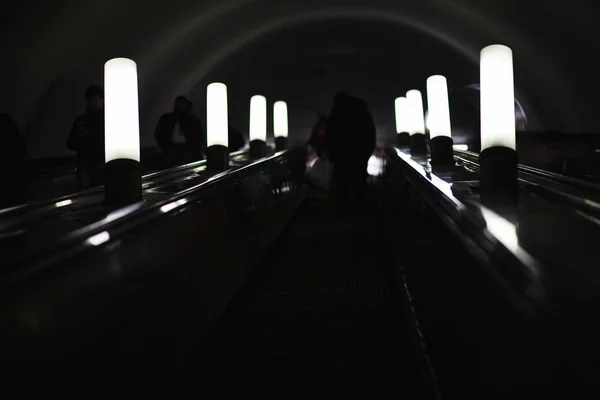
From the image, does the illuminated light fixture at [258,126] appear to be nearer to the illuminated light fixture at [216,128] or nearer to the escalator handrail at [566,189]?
the illuminated light fixture at [216,128]

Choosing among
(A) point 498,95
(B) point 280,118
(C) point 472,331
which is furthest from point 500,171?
(B) point 280,118

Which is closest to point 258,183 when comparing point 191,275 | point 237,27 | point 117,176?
point 117,176

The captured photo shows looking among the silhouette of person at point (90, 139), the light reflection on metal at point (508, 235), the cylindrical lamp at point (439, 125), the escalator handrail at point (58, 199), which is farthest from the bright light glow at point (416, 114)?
the light reflection on metal at point (508, 235)

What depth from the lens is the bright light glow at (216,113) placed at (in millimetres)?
5594

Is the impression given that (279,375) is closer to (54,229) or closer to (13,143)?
(54,229)

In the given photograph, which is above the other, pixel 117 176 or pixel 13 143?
pixel 13 143

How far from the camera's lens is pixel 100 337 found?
5.67ft

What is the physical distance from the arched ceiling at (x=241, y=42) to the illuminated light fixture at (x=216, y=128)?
2305 mm

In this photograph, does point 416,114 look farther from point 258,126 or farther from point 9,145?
point 9,145

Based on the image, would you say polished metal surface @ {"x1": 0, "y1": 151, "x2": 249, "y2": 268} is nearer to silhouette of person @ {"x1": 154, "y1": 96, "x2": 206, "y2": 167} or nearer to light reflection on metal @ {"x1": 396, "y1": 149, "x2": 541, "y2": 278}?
light reflection on metal @ {"x1": 396, "y1": 149, "x2": 541, "y2": 278}

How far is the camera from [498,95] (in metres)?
3.01

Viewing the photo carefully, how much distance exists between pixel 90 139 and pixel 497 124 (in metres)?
3.88

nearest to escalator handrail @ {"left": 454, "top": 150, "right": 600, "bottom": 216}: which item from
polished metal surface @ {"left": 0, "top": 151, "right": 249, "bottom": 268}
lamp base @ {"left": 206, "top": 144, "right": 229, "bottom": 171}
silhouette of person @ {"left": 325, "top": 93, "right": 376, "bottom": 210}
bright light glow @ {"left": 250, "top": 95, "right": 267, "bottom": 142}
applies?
polished metal surface @ {"left": 0, "top": 151, "right": 249, "bottom": 268}

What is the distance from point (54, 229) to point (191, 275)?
0.74m
